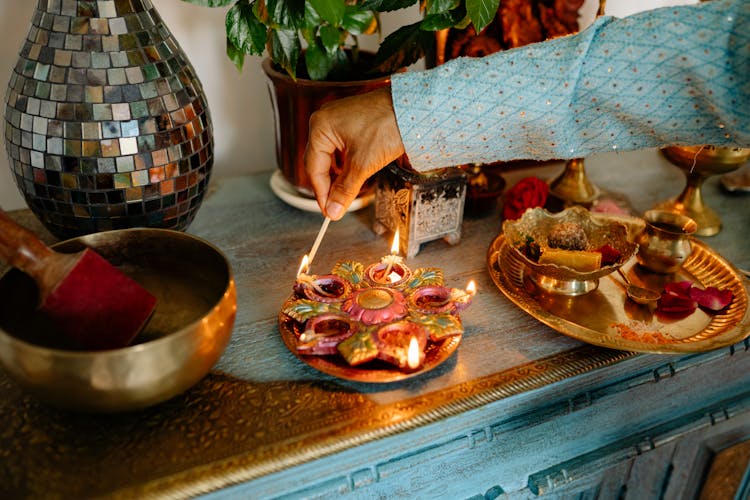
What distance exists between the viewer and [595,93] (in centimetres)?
76

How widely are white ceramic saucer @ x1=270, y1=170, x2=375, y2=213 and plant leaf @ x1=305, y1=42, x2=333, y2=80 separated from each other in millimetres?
197

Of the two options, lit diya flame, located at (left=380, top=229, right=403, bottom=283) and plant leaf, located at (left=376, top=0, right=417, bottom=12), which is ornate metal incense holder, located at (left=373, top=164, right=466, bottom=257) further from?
plant leaf, located at (left=376, top=0, right=417, bottom=12)

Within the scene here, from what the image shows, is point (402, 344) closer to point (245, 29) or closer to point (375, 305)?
point (375, 305)

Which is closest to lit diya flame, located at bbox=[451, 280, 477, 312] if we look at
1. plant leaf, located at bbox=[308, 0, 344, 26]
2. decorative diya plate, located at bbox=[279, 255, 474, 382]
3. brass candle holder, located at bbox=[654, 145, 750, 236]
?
decorative diya plate, located at bbox=[279, 255, 474, 382]

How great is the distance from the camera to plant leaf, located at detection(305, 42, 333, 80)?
0.91 m

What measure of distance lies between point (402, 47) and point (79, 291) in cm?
58

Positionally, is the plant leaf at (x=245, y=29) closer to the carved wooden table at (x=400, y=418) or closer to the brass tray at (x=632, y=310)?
the carved wooden table at (x=400, y=418)

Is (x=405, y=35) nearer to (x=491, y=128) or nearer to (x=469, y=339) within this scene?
(x=491, y=128)

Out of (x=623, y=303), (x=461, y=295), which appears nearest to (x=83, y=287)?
(x=461, y=295)

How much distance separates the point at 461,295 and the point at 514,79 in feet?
0.92

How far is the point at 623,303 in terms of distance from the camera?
0.83 metres

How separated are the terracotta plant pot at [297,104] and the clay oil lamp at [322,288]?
0.90 feet

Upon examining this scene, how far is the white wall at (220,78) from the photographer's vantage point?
0.98 meters

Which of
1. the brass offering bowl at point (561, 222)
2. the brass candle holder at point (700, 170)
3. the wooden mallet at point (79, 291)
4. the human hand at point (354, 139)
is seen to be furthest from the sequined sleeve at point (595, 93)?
the wooden mallet at point (79, 291)
